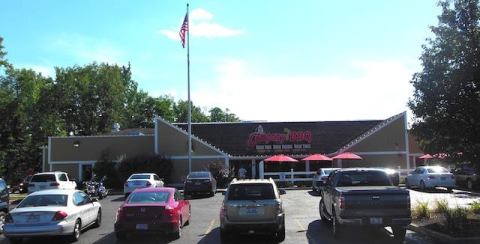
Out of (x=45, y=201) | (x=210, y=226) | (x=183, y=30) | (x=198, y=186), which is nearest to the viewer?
(x=45, y=201)

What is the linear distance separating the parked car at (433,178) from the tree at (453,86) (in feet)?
54.3

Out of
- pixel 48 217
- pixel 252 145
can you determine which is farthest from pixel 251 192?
pixel 252 145

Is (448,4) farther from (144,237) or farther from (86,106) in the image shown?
(86,106)

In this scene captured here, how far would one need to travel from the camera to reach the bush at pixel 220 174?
41.9 m

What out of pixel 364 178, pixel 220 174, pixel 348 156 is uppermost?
pixel 348 156

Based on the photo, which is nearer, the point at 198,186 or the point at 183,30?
the point at 198,186

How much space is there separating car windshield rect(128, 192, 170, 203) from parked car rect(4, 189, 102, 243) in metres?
1.59

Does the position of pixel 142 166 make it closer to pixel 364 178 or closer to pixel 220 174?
pixel 220 174

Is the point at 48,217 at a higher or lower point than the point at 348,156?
lower

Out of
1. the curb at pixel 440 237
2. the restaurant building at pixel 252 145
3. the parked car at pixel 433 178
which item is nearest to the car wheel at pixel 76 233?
the curb at pixel 440 237

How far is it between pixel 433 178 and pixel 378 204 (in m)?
20.2

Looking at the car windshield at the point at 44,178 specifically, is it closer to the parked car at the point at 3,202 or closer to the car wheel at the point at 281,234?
the parked car at the point at 3,202

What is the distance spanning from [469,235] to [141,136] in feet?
122

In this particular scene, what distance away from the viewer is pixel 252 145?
46781 mm
